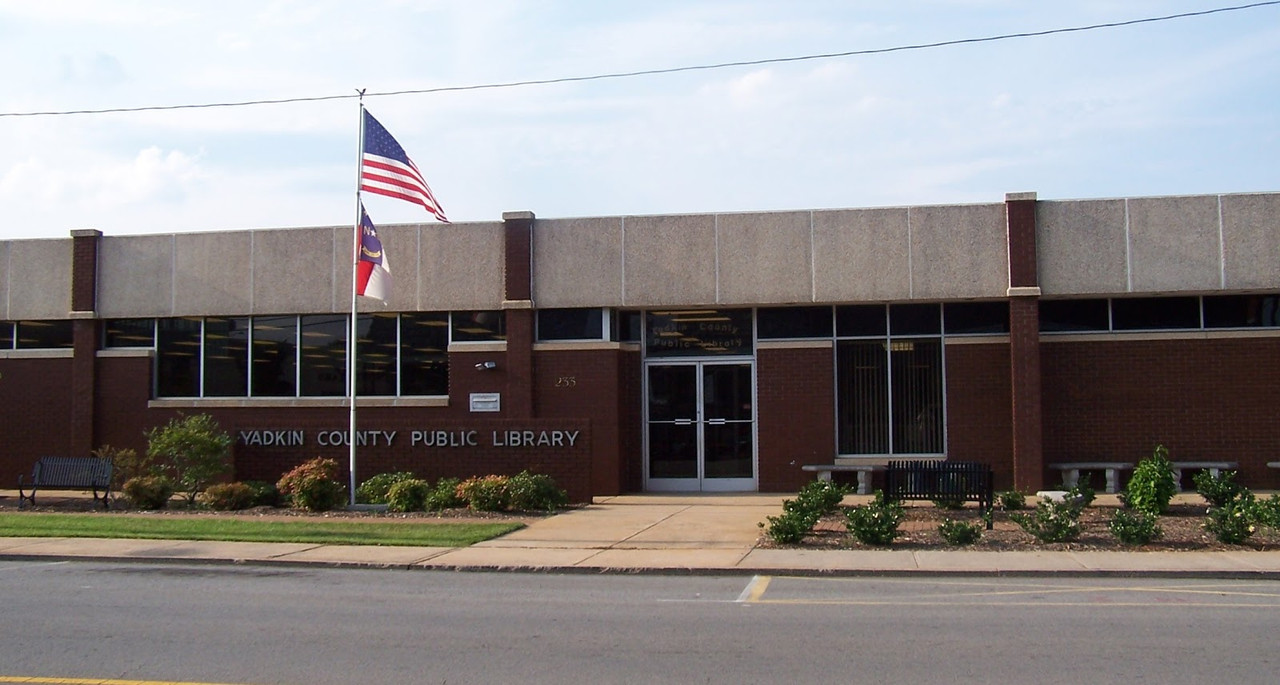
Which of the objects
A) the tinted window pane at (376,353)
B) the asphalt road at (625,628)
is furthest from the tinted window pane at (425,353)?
the asphalt road at (625,628)

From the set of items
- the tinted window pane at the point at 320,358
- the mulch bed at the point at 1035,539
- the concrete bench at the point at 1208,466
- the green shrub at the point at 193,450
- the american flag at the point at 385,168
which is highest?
the american flag at the point at 385,168

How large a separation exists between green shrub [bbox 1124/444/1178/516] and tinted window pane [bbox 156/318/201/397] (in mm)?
17049

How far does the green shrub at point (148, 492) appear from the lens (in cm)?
1909

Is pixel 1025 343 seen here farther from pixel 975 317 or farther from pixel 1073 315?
pixel 1073 315

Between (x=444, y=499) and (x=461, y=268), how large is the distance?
5095mm

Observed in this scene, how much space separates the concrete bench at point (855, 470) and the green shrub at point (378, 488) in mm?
7042

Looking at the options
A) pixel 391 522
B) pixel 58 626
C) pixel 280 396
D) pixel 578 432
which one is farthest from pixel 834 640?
pixel 280 396

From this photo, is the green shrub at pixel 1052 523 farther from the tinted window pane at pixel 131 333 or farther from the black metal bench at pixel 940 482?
the tinted window pane at pixel 131 333

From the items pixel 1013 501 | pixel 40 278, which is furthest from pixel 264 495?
pixel 1013 501

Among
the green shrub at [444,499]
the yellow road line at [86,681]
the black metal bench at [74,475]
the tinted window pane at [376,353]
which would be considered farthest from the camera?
the tinted window pane at [376,353]

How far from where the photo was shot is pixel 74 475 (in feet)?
65.3

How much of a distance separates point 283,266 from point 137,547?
8.77m

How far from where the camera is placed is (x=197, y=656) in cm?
838

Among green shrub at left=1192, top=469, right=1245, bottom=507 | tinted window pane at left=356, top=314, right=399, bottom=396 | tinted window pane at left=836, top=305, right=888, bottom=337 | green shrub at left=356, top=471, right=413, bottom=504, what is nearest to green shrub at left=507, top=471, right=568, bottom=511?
green shrub at left=356, top=471, right=413, bottom=504
